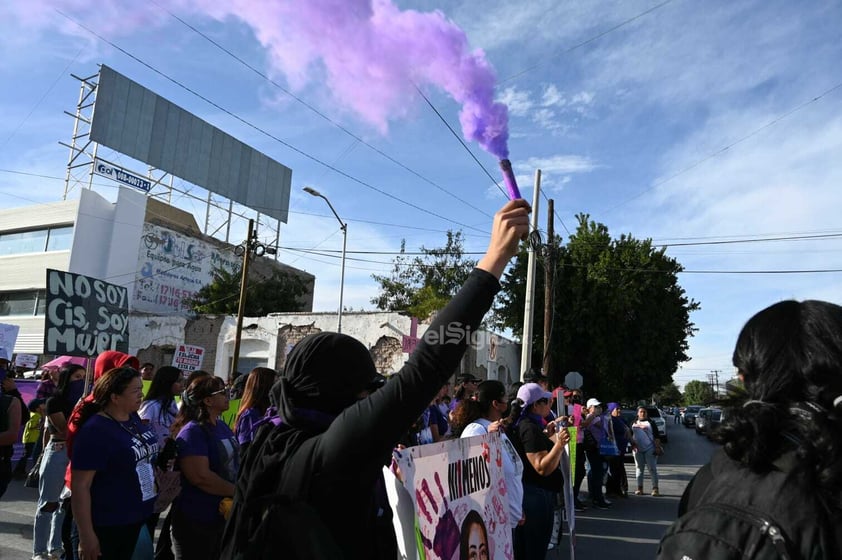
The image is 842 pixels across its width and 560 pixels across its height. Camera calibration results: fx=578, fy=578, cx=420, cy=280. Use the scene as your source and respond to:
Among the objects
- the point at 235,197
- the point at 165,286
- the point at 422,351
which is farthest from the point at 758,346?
the point at 235,197

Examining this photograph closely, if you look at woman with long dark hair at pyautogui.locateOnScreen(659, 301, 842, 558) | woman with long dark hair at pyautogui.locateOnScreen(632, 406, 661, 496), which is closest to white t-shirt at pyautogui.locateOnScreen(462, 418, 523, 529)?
woman with long dark hair at pyautogui.locateOnScreen(659, 301, 842, 558)

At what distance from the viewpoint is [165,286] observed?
34.2 meters

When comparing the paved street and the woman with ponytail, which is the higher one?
the woman with ponytail

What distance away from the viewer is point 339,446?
1433 millimetres

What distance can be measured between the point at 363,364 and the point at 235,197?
39.7 meters

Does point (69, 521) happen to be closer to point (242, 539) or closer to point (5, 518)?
point (242, 539)

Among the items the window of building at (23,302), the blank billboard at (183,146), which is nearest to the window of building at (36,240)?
the window of building at (23,302)

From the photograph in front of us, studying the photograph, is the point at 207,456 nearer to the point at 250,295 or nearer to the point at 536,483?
the point at 536,483

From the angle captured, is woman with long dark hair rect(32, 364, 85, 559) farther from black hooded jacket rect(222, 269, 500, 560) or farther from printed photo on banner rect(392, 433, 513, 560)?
black hooded jacket rect(222, 269, 500, 560)

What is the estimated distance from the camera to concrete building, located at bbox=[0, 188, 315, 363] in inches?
1200

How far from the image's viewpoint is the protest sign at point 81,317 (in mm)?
7324

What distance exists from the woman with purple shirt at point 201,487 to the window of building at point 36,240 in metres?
31.6

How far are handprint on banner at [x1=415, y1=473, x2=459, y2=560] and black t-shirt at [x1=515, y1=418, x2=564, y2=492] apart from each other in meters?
1.94

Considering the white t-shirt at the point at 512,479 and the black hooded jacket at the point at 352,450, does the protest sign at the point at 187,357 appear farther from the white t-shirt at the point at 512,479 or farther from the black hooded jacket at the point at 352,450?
the black hooded jacket at the point at 352,450
